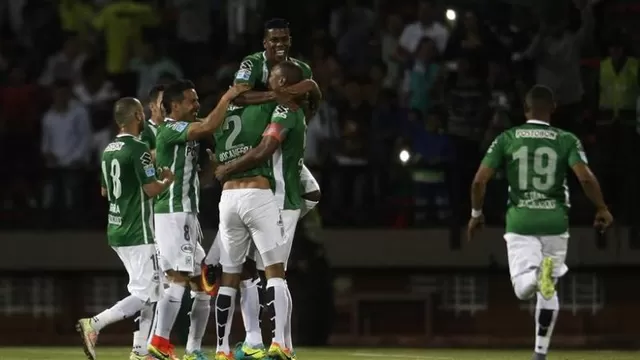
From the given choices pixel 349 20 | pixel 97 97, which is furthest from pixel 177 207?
pixel 349 20

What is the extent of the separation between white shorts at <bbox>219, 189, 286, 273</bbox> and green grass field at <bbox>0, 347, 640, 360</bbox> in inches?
113

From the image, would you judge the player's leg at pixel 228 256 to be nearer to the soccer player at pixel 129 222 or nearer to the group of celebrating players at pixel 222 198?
the group of celebrating players at pixel 222 198

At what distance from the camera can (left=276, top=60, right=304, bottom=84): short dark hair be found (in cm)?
1394

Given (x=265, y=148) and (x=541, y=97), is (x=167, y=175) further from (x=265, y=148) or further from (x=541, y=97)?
(x=541, y=97)

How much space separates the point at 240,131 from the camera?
1412cm

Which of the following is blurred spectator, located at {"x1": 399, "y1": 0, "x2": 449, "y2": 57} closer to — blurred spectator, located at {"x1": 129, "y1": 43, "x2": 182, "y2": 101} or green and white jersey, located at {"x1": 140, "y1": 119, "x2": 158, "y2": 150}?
blurred spectator, located at {"x1": 129, "y1": 43, "x2": 182, "y2": 101}

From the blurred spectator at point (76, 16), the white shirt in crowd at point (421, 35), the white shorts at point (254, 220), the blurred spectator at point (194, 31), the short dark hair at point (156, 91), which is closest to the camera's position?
the white shorts at point (254, 220)

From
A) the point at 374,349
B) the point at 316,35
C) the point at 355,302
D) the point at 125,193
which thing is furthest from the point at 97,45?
the point at 125,193

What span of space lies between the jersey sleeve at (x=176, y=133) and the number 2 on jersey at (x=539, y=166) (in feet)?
8.52

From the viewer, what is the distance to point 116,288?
22422mm

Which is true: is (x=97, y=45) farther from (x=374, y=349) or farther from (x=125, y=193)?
(x=125, y=193)

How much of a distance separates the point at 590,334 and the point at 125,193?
29.2 ft

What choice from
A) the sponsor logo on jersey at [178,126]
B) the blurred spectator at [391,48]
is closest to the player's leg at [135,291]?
the sponsor logo on jersey at [178,126]

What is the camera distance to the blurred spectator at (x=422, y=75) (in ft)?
71.7
